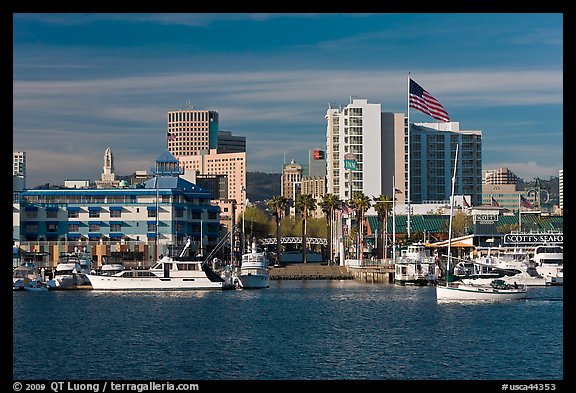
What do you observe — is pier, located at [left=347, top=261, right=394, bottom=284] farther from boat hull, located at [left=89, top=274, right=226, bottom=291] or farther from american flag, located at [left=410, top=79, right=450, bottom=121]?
boat hull, located at [left=89, top=274, right=226, bottom=291]

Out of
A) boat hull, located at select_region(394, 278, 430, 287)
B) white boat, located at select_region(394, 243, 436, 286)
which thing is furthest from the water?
white boat, located at select_region(394, 243, 436, 286)

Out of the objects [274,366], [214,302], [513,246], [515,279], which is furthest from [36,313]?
[513,246]

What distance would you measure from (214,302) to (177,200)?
65646 millimetres

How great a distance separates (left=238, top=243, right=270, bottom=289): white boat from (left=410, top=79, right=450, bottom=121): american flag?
31.0 metres

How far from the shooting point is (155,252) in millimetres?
146250

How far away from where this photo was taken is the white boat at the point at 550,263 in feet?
415

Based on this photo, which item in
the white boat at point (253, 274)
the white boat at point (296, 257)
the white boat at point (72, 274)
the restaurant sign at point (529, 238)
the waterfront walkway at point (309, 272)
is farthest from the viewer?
the white boat at point (296, 257)

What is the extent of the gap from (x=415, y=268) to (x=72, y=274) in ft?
135

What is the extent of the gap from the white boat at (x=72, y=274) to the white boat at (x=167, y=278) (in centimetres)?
813

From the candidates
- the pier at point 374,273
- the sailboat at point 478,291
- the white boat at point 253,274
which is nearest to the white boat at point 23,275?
the white boat at point 253,274

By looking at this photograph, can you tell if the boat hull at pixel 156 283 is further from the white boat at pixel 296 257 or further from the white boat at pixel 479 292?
the white boat at pixel 296 257

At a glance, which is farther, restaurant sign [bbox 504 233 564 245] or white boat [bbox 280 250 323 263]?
white boat [bbox 280 250 323 263]

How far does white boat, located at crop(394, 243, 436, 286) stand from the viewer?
125062 millimetres

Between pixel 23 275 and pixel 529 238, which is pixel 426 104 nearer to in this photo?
pixel 529 238
